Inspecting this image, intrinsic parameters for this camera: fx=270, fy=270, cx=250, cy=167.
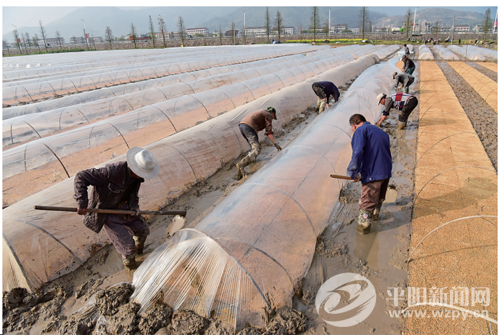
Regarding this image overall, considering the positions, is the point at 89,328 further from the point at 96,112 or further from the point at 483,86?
the point at 483,86

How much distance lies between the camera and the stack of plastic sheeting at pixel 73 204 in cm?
365

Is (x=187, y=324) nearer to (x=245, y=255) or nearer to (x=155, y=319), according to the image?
(x=155, y=319)

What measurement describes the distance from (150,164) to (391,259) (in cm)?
376

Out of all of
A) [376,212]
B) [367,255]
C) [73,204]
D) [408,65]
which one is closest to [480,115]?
[408,65]

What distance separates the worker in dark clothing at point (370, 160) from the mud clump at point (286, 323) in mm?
2128

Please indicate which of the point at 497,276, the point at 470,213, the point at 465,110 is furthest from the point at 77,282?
the point at 465,110

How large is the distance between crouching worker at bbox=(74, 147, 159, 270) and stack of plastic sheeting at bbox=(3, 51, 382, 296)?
30.7 inches

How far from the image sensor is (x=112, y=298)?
333 centimetres

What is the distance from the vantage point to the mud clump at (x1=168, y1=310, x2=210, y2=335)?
3.06 m

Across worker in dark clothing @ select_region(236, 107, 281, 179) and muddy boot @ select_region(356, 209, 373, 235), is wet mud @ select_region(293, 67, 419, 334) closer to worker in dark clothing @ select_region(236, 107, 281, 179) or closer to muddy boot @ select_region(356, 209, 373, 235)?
muddy boot @ select_region(356, 209, 373, 235)

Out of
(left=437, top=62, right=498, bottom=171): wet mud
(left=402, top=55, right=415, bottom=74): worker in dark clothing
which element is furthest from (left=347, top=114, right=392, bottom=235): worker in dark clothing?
(left=402, top=55, right=415, bottom=74): worker in dark clothing

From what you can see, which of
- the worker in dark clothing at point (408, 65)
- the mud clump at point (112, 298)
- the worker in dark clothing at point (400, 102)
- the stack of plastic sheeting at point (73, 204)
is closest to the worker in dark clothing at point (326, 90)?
the stack of plastic sheeting at point (73, 204)

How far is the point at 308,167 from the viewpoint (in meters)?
5.15

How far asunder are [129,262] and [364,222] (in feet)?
12.3
